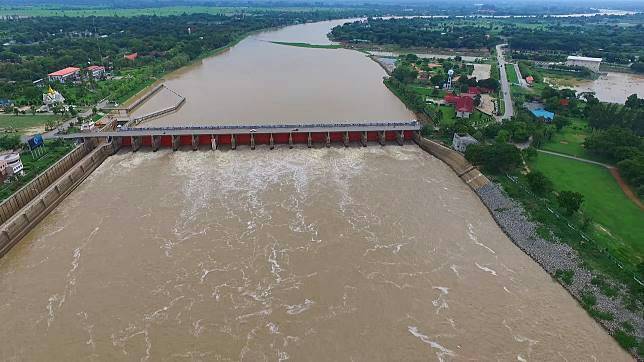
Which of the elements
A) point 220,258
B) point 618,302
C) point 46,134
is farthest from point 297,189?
point 46,134

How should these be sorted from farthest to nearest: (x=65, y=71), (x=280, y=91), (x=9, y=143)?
(x=65, y=71)
(x=280, y=91)
(x=9, y=143)

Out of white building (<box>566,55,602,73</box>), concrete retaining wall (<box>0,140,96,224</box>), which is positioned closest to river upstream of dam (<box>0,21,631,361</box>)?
concrete retaining wall (<box>0,140,96,224</box>)

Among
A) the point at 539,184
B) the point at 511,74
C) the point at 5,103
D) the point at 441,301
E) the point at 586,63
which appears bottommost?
the point at 586,63

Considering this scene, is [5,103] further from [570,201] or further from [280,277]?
[570,201]

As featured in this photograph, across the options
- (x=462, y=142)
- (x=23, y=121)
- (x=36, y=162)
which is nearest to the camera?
(x=36, y=162)

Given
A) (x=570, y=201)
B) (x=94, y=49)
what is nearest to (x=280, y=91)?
(x=570, y=201)

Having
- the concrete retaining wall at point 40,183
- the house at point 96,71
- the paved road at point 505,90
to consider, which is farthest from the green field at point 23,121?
the paved road at point 505,90
